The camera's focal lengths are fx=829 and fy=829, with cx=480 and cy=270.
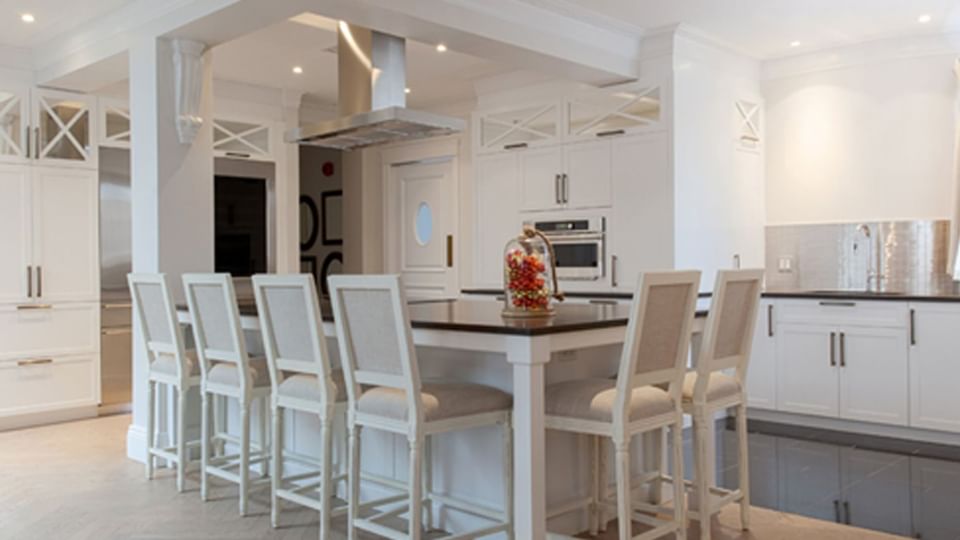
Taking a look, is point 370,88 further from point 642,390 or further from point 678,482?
point 678,482

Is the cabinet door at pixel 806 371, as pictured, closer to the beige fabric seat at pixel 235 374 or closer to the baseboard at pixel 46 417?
the beige fabric seat at pixel 235 374

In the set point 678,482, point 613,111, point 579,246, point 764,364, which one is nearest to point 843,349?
point 764,364

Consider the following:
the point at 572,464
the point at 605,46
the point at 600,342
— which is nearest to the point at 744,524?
the point at 572,464

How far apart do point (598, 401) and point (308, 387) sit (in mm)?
1182

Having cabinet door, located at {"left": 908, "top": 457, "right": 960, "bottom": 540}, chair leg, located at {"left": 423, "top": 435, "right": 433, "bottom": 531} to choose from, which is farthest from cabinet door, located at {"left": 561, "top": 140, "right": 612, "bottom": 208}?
chair leg, located at {"left": 423, "top": 435, "right": 433, "bottom": 531}

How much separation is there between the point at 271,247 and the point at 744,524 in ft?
15.1

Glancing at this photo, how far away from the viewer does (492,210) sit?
636 cm

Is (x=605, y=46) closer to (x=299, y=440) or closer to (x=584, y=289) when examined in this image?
(x=584, y=289)

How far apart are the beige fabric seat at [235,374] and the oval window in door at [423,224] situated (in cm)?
394

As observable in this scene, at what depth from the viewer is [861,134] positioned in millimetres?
5668

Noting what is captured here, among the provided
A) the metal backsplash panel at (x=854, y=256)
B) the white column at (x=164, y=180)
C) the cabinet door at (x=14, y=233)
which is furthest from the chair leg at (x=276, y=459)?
the metal backsplash panel at (x=854, y=256)

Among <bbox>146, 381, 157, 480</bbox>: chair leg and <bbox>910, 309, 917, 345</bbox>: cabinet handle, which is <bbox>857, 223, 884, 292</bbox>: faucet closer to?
<bbox>910, 309, 917, 345</bbox>: cabinet handle

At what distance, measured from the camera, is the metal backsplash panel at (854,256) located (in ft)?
17.9

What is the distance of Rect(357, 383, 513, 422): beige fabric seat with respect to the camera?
281cm
